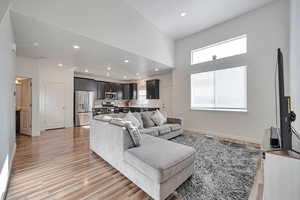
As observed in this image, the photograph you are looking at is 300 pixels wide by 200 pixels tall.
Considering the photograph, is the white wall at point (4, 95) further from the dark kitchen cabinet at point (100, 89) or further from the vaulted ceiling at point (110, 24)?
the dark kitchen cabinet at point (100, 89)

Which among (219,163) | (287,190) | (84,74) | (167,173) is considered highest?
(84,74)

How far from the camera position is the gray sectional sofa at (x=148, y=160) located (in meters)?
1.51

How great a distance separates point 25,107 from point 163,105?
581 centimetres

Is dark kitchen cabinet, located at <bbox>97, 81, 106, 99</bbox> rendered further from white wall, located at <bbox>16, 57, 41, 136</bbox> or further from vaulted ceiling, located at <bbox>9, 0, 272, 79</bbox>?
white wall, located at <bbox>16, 57, 41, 136</bbox>

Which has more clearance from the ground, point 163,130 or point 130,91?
point 130,91

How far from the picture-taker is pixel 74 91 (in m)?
6.28

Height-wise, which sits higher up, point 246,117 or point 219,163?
point 246,117

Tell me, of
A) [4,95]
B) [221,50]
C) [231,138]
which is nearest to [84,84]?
[4,95]

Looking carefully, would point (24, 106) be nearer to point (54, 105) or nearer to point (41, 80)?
point (54, 105)

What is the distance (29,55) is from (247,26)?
6915 millimetres

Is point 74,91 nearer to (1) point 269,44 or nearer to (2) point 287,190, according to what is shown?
(2) point 287,190

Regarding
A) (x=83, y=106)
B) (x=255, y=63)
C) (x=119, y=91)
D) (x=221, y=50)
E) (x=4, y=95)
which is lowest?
(x=83, y=106)

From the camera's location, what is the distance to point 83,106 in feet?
21.1

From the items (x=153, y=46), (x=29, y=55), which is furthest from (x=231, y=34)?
(x=29, y=55)
